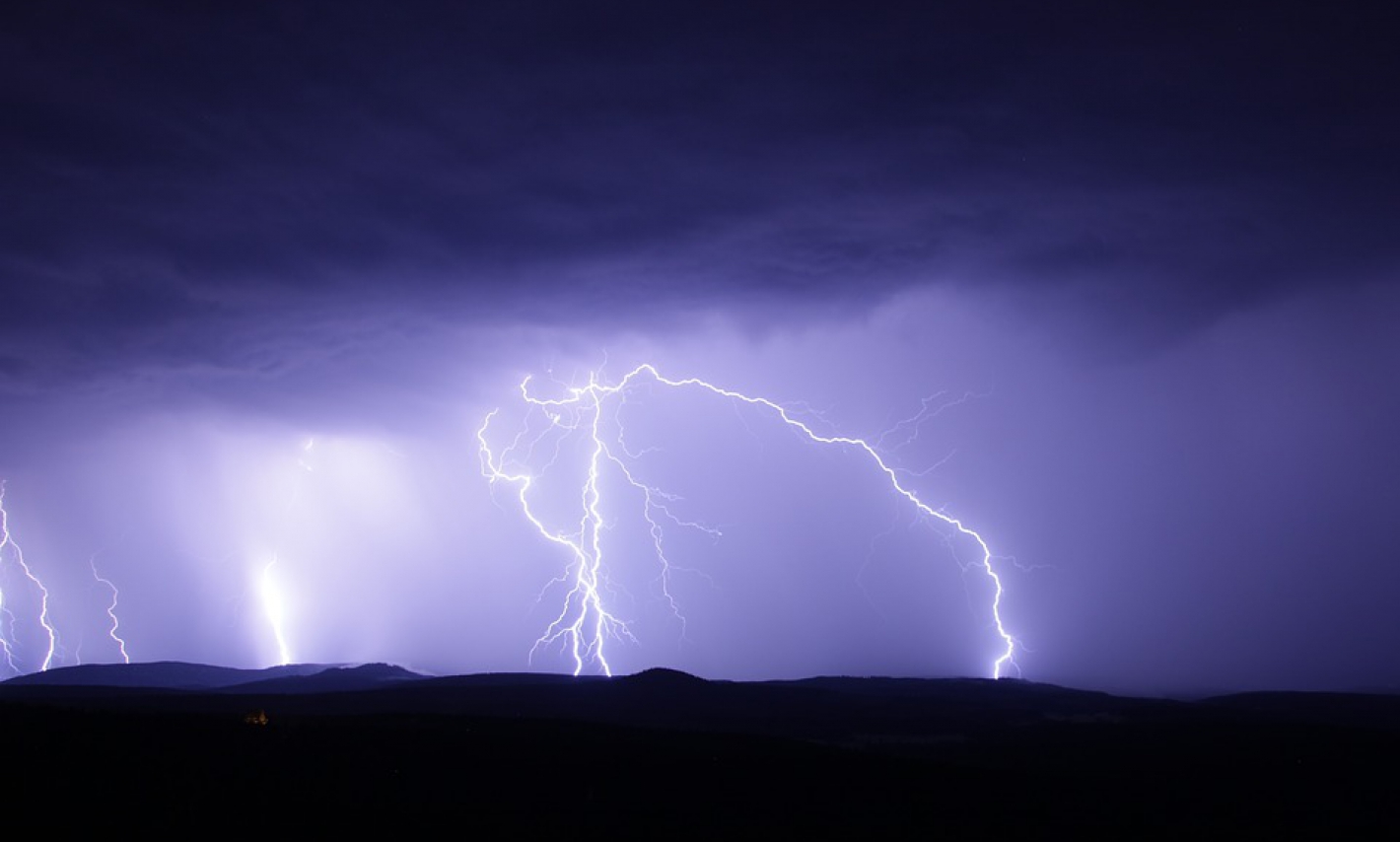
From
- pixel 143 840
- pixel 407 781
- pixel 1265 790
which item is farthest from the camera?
pixel 1265 790

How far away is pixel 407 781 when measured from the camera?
1329 centimetres

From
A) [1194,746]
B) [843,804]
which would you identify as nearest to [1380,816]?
[1194,746]

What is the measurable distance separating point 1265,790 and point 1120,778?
2132mm

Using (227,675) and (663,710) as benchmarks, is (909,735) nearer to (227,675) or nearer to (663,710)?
(663,710)

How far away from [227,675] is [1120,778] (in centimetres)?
4691

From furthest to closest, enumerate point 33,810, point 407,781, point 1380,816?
point 1380,816
point 407,781
point 33,810

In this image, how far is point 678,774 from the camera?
48.2 feet

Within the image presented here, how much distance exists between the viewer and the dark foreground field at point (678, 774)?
1185 centimetres

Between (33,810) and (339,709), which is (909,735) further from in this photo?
(33,810)

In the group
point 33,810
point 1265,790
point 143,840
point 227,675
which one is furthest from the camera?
point 227,675

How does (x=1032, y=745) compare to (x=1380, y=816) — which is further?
(x=1032, y=745)

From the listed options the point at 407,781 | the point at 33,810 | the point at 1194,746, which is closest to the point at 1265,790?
the point at 1194,746

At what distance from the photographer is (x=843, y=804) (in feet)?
→ 44.5

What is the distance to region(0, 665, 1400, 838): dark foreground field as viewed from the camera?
Answer: 1185cm
